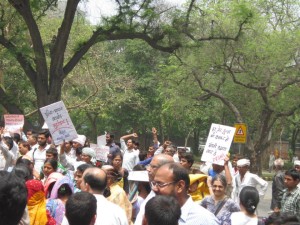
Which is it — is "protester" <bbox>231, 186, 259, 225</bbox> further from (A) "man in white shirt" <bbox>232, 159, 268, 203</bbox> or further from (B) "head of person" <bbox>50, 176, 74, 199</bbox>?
(A) "man in white shirt" <bbox>232, 159, 268, 203</bbox>

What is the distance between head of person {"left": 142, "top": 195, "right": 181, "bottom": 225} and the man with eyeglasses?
0.44 m

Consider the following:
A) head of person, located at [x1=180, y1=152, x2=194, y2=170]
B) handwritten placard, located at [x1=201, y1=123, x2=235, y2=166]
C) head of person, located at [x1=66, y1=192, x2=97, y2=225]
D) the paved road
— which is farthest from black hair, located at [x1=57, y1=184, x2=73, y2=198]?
the paved road

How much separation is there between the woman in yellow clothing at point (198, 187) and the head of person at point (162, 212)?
124 inches

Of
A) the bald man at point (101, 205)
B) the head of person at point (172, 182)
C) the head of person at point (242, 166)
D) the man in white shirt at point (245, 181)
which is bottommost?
the man in white shirt at point (245, 181)

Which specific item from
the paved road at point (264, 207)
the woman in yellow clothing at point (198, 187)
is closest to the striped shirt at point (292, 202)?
the woman in yellow clothing at point (198, 187)

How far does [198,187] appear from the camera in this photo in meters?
7.10

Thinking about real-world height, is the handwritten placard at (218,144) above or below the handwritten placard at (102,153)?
Result: above

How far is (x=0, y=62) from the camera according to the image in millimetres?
21000

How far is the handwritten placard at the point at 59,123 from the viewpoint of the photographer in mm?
9289

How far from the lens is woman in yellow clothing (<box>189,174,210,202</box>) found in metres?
6.77

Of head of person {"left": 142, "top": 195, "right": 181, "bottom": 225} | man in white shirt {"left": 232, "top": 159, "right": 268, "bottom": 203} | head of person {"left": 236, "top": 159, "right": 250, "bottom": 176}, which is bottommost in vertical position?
man in white shirt {"left": 232, "top": 159, "right": 268, "bottom": 203}

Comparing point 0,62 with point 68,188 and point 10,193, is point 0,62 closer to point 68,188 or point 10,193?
point 68,188

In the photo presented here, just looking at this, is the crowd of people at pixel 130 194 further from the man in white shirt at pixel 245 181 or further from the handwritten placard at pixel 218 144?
the handwritten placard at pixel 218 144

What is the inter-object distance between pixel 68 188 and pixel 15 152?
4.56 m
